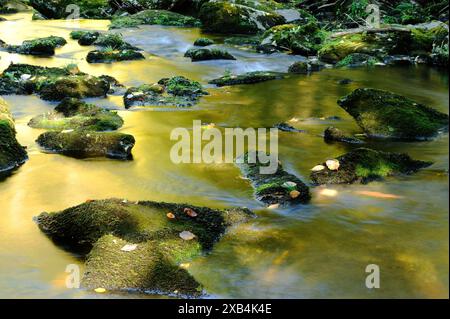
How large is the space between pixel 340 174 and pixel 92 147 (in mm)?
3627

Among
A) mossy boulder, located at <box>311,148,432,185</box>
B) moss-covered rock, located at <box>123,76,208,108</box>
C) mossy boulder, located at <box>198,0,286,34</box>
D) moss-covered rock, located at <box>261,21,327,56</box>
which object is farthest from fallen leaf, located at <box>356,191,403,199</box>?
mossy boulder, located at <box>198,0,286,34</box>

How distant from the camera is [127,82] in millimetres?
13742

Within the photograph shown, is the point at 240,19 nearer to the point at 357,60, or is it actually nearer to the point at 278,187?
the point at 357,60

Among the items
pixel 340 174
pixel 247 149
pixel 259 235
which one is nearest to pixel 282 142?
pixel 247 149

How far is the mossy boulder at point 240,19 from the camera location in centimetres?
2206

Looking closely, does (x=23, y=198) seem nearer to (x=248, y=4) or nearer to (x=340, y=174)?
(x=340, y=174)

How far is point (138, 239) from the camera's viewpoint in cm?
500

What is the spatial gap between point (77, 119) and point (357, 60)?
371 inches

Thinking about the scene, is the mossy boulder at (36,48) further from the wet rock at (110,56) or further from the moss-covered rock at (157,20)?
the moss-covered rock at (157,20)

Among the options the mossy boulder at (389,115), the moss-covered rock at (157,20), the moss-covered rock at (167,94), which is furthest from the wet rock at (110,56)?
the mossy boulder at (389,115)

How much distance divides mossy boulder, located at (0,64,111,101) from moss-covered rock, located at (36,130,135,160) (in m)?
3.55

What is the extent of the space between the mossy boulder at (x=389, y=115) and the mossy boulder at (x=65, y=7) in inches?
836

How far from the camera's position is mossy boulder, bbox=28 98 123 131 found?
9.06 m

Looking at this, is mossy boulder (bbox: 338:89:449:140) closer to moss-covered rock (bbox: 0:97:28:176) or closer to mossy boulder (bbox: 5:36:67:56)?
moss-covered rock (bbox: 0:97:28:176)
